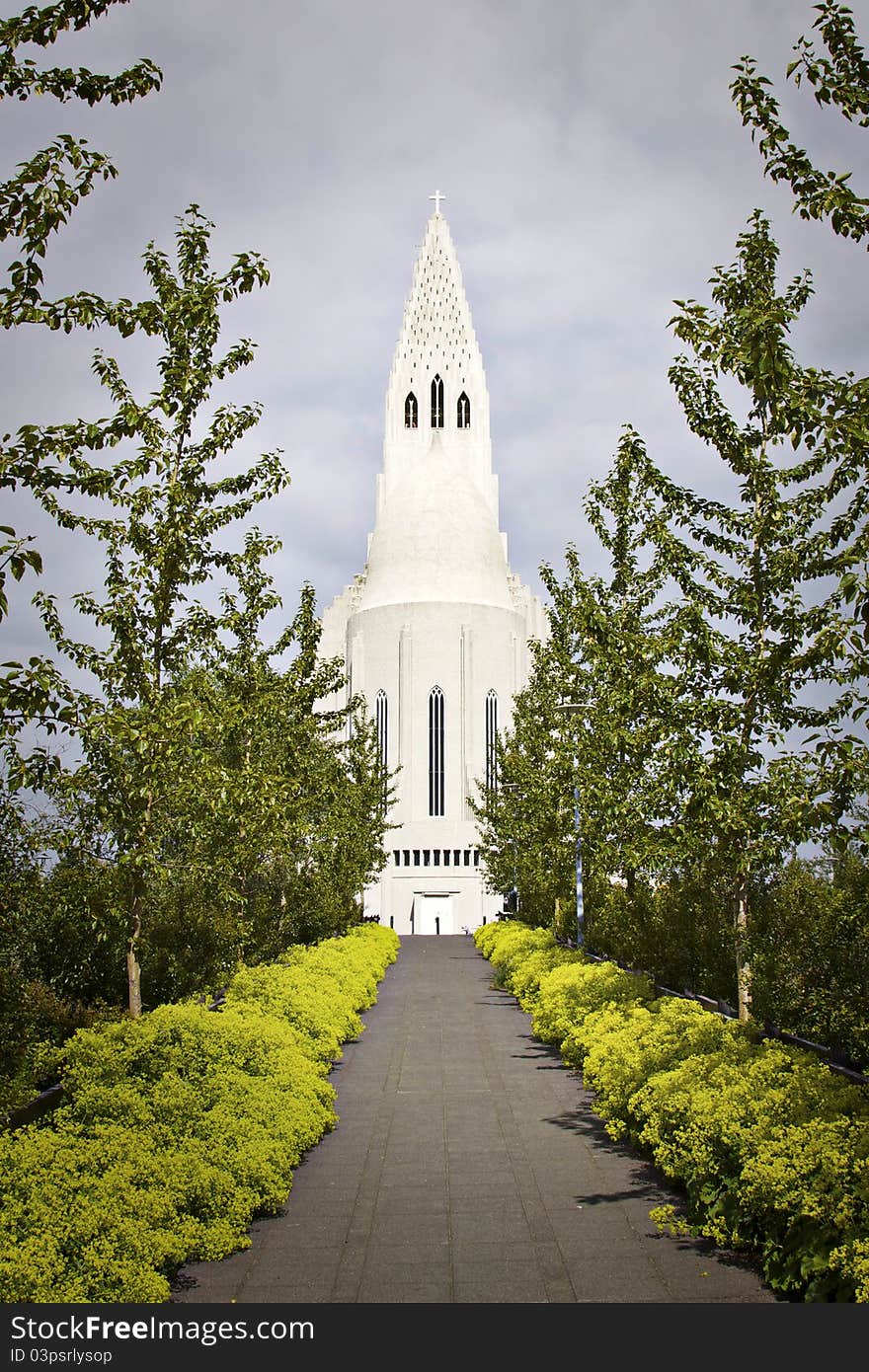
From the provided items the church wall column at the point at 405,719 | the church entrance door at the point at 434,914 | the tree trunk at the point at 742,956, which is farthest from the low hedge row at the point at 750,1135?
the church wall column at the point at 405,719

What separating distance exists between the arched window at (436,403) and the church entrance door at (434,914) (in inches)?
1623

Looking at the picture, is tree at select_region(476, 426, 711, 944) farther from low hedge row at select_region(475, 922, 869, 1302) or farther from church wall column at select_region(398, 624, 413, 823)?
church wall column at select_region(398, 624, 413, 823)

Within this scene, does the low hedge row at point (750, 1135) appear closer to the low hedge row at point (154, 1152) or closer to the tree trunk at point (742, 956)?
the tree trunk at point (742, 956)

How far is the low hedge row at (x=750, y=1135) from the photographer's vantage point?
5.86m

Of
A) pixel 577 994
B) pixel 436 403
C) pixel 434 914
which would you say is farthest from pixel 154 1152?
pixel 436 403

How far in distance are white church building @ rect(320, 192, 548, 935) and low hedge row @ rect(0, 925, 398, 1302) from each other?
5587cm

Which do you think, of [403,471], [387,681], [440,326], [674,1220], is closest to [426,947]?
[387,681]

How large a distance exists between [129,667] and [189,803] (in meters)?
1.56

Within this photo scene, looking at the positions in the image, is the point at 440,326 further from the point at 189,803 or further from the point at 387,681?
the point at 189,803

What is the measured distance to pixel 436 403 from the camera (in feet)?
299

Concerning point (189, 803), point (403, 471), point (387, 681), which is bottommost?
point (189, 803)

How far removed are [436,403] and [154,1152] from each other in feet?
289

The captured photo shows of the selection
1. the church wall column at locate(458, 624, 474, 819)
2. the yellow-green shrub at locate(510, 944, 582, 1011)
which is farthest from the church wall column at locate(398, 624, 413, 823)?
the yellow-green shrub at locate(510, 944, 582, 1011)
